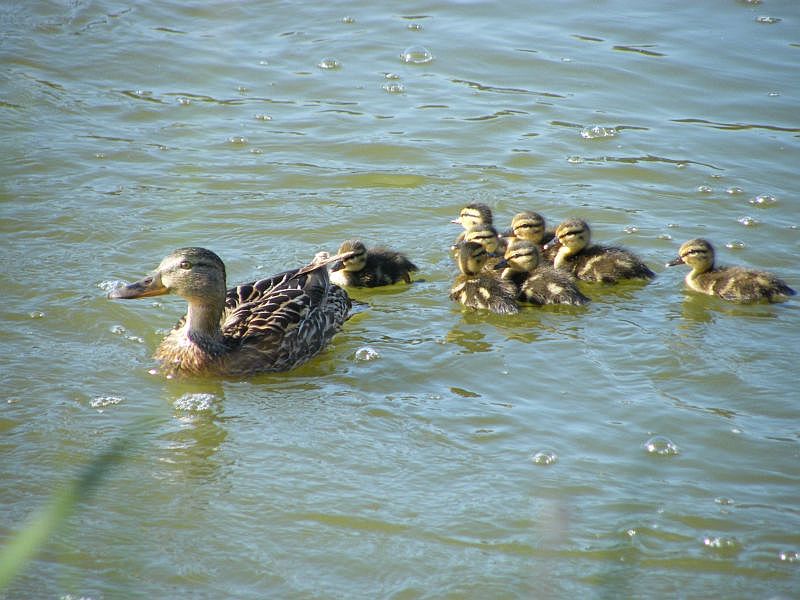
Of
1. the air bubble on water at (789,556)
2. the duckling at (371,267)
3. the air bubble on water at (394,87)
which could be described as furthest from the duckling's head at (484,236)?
the air bubble on water at (789,556)

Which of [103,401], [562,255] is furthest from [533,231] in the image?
[103,401]

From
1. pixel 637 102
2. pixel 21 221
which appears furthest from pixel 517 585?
pixel 637 102

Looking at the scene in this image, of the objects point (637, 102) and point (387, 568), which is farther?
point (637, 102)

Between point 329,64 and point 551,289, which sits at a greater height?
point 329,64

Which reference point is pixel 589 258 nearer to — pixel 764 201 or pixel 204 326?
pixel 764 201

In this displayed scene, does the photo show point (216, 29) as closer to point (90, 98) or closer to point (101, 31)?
point (101, 31)

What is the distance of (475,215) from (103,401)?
9.53ft

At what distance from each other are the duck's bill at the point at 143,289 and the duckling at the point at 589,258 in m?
2.62

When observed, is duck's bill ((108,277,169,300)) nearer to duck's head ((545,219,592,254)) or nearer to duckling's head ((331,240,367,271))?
duckling's head ((331,240,367,271))

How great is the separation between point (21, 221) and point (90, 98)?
7.54 feet

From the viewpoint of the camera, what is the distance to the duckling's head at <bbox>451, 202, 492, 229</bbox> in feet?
23.0

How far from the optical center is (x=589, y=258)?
6801mm

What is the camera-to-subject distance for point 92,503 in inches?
170

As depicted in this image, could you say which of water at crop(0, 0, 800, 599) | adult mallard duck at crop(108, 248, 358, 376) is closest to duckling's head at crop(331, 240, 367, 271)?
water at crop(0, 0, 800, 599)
